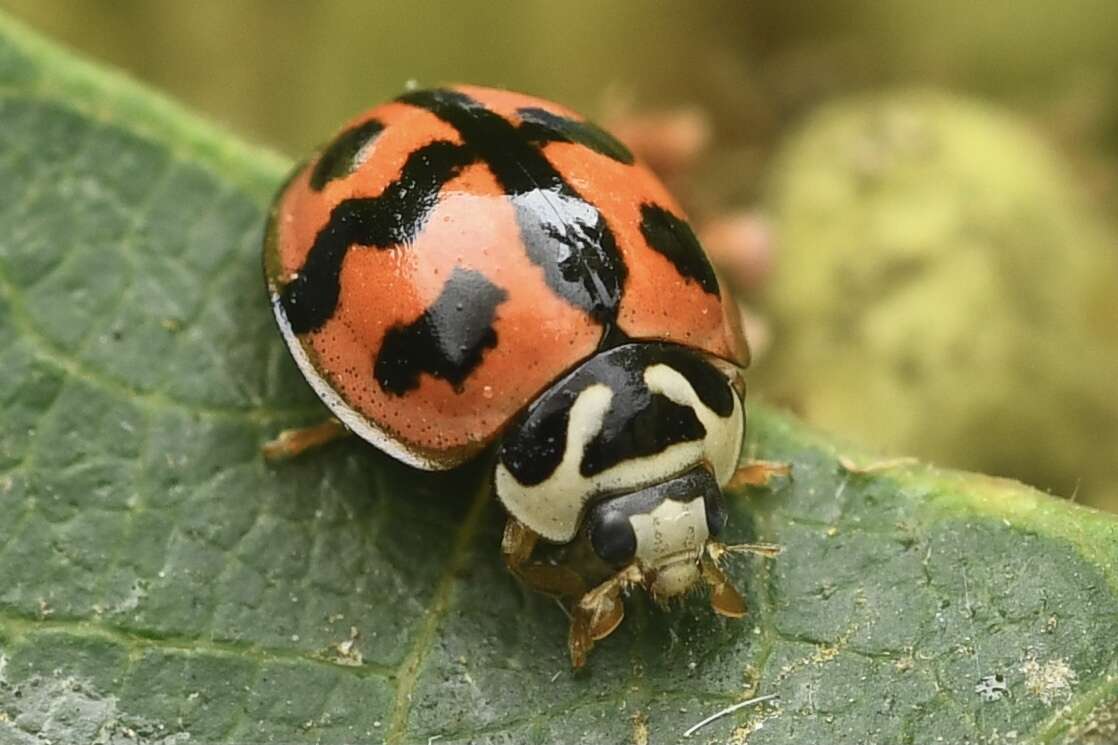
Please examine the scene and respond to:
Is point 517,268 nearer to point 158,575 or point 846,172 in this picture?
point 158,575

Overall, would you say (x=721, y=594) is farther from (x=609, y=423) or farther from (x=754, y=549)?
(x=609, y=423)

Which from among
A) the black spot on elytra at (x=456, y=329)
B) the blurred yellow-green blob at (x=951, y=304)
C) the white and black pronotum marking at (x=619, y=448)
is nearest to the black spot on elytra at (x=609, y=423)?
the white and black pronotum marking at (x=619, y=448)

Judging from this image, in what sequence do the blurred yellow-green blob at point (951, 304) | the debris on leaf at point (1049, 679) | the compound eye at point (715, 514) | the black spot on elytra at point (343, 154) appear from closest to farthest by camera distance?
the debris on leaf at point (1049, 679), the compound eye at point (715, 514), the black spot on elytra at point (343, 154), the blurred yellow-green blob at point (951, 304)

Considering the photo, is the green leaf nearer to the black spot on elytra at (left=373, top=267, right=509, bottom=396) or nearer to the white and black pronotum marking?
the white and black pronotum marking

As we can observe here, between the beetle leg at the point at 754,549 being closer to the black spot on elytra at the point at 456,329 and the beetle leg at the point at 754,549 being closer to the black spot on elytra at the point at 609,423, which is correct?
the black spot on elytra at the point at 609,423

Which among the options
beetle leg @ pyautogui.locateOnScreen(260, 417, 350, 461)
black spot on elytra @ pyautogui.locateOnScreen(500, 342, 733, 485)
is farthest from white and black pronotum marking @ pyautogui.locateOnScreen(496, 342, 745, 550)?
beetle leg @ pyautogui.locateOnScreen(260, 417, 350, 461)

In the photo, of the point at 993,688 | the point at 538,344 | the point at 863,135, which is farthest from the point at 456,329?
the point at 863,135

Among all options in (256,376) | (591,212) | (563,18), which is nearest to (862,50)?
(563,18)
